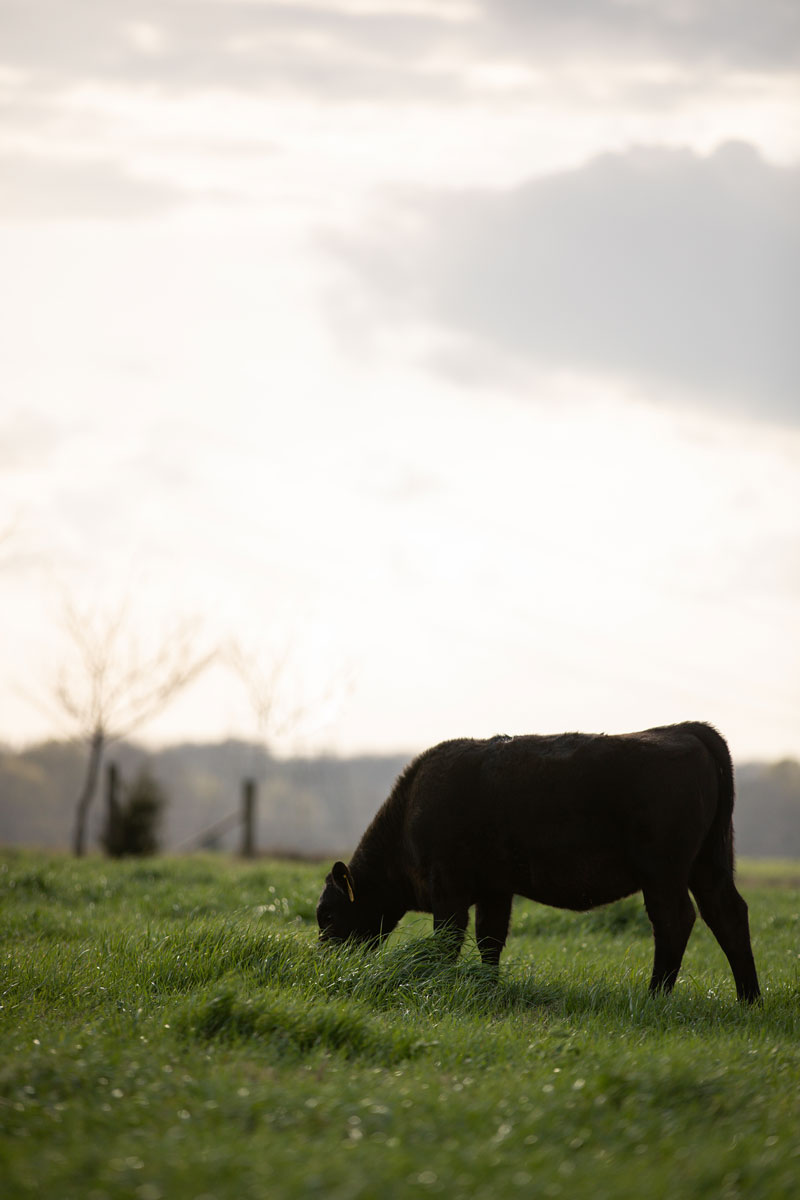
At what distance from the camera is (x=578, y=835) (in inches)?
274

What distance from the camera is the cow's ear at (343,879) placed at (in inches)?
310

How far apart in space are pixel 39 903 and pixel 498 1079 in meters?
7.78

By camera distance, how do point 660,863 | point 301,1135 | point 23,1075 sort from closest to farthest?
point 301,1135 → point 23,1075 → point 660,863

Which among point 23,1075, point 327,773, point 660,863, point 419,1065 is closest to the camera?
point 23,1075

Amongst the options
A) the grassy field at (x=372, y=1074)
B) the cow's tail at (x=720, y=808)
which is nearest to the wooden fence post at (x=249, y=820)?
the grassy field at (x=372, y=1074)

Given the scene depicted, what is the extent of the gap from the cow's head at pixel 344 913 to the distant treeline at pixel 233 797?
Answer: 31045 millimetres

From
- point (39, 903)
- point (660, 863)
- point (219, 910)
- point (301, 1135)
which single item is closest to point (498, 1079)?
point (301, 1135)

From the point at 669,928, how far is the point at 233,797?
52442mm

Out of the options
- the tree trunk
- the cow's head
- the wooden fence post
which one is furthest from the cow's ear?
the wooden fence post

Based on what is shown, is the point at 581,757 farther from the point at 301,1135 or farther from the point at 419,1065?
the point at 301,1135

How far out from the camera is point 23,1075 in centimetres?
436

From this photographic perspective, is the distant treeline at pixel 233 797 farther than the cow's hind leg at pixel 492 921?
Yes

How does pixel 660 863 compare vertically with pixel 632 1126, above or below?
above

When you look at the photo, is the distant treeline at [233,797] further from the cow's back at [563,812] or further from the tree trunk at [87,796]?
the cow's back at [563,812]
